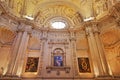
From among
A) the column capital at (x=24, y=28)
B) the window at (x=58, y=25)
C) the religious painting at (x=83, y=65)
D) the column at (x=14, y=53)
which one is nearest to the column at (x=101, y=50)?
the religious painting at (x=83, y=65)

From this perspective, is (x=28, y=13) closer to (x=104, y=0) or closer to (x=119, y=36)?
(x=104, y=0)

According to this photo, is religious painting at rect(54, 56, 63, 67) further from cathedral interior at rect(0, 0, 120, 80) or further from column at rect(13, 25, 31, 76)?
column at rect(13, 25, 31, 76)

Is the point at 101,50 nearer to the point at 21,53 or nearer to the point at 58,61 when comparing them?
the point at 58,61

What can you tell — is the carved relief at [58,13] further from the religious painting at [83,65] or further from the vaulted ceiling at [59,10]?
the religious painting at [83,65]

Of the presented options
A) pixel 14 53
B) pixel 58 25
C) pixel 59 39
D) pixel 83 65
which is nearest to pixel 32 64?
pixel 14 53

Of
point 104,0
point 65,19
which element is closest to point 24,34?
point 65,19

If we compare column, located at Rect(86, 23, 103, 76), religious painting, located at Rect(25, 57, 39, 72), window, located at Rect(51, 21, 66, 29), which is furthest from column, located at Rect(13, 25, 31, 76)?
column, located at Rect(86, 23, 103, 76)

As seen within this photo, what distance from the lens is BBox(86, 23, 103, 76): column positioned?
1326 cm

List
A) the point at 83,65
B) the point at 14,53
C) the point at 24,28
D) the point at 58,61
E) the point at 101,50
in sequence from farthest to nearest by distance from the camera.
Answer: the point at 83,65
the point at 24,28
the point at 58,61
the point at 101,50
the point at 14,53

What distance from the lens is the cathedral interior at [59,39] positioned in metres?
13.8

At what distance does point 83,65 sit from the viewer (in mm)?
15586

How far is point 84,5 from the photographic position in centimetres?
1839

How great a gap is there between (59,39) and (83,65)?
3.92 meters

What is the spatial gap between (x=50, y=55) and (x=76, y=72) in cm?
327
